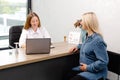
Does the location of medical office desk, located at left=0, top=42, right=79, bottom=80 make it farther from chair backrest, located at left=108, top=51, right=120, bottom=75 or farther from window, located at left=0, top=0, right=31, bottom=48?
window, located at left=0, top=0, right=31, bottom=48

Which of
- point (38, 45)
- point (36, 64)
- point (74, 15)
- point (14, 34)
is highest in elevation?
point (74, 15)

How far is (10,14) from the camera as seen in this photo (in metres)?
4.41

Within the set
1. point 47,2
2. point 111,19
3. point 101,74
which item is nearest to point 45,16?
point 47,2

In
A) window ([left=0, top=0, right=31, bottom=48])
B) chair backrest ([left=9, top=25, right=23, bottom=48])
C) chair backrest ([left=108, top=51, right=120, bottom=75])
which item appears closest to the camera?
chair backrest ([left=108, top=51, right=120, bottom=75])

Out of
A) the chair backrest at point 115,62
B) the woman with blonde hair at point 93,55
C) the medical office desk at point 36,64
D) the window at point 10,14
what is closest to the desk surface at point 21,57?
the medical office desk at point 36,64

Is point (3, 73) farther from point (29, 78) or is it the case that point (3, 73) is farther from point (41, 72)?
point (41, 72)

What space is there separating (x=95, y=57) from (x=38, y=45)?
2.22 feet

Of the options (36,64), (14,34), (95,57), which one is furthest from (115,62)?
(14,34)

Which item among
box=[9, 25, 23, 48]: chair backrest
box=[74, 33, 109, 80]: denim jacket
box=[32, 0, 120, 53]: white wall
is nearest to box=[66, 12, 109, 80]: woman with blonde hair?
box=[74, 33, 109, 80]: denim jacket

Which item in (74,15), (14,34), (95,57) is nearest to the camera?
(95,57)

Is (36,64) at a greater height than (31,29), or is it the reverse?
(31,29)

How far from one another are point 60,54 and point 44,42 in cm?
30

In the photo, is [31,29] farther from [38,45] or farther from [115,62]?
[115,62]

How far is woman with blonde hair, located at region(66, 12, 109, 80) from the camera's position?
2.08 meters
